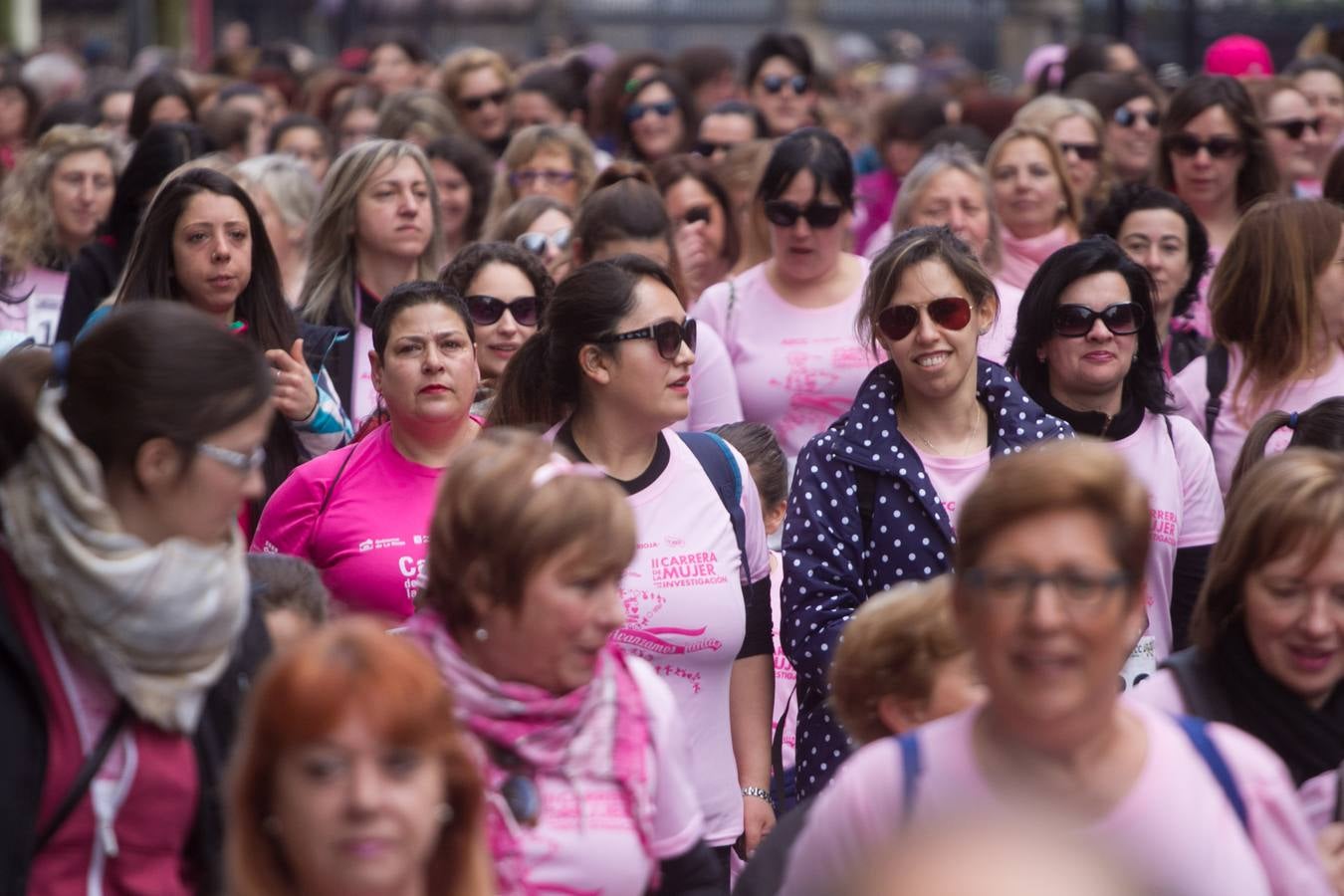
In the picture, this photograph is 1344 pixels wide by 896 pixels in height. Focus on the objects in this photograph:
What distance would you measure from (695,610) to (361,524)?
962 mm

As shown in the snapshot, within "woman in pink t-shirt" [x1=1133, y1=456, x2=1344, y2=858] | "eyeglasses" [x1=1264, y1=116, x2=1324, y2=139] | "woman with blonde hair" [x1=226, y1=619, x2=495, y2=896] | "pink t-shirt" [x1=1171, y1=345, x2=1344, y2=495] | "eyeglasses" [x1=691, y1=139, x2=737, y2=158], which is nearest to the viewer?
"woman with blonde hair" [x1=226, y1=619, x2=495, y2=896]

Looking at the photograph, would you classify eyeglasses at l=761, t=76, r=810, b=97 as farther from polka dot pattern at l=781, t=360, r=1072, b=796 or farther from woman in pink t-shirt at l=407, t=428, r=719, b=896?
woman in pink t-shirt at l=407, t=428, r=719, b=896

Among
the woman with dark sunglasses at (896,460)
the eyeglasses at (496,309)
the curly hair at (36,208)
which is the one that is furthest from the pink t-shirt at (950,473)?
the curly hair at (36,208)

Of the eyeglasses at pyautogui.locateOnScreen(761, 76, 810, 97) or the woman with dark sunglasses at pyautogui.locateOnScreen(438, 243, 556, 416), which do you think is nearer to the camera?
the woman with dark sunglasses at pyautogui.locateOnScreen(438, 243, 556, 416)

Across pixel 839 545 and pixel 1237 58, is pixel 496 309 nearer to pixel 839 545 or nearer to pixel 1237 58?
pixel 839 545

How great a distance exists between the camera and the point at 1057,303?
5742 millimetres

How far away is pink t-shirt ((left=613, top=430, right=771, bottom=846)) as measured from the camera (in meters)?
4.67

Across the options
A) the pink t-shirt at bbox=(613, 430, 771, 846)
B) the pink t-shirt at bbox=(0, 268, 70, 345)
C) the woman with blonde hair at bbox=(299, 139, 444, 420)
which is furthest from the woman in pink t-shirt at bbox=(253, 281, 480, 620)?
the pink t-shirt at bbox=(0, 268, 70, 345)

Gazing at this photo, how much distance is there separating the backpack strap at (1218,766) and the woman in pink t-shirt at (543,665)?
36.3 inches

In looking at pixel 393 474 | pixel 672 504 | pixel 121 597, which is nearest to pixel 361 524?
pixel 393 474

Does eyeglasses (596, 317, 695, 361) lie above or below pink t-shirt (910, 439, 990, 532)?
above

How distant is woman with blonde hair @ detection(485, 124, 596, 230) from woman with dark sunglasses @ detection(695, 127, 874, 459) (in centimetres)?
169

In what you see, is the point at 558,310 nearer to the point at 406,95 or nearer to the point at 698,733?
the point at 698,733

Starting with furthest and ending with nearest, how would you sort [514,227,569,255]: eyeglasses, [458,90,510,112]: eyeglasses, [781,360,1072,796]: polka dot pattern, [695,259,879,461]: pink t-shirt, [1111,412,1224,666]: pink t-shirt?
1. [458,90,510,112]: eyeglasses
2. [514,227,569,255]: eyeglasses
3. [695,259,879,461]: pink t-shirt
4. [1111,412,1224,666]: pink t-shirt
5. [781,360,1072,796]: polka dot pattern
